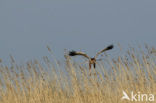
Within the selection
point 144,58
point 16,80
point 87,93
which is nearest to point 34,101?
point 16,80

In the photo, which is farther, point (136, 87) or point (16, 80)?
point (16, 80)

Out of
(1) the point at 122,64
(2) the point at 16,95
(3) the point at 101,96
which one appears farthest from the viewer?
(2) the point at 16,95

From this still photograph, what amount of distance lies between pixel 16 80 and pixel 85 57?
5.59 feet

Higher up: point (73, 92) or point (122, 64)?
point (122, 64)

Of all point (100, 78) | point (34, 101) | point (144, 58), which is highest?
point (144, 58)

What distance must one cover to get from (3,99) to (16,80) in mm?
591

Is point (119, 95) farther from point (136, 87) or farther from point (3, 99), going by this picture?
point (3, 99)

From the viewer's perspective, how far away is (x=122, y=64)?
219 inches

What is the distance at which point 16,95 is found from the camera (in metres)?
6.11

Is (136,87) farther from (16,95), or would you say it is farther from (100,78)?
(16,95)

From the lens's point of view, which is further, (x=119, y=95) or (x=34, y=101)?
(x=34, y=101)

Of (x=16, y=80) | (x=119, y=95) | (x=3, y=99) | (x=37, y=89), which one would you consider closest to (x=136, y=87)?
(x=119, y=95)

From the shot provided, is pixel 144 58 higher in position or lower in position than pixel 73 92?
higher

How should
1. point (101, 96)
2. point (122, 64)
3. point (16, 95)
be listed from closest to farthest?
1. point (101, 96)
2. point (122, 64)
3. point (16, 95)
